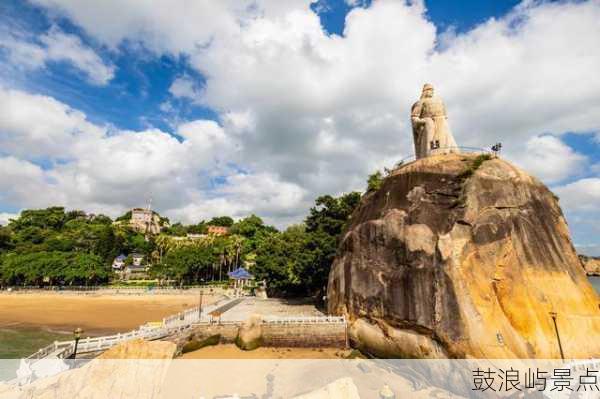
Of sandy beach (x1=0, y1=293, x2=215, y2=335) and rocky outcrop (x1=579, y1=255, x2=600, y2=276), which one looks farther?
rocky outcrop (x1=579, y1=255, x2=600, y2=276)

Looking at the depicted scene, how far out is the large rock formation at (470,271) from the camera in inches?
581

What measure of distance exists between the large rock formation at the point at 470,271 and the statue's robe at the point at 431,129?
350 centimetres

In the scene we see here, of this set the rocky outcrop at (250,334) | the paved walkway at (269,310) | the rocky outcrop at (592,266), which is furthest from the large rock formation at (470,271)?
the rocky outcrop at (592,266)

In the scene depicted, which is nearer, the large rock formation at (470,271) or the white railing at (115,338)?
the large rock formation at (470,271)

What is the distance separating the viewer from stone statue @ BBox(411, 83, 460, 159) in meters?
23.6

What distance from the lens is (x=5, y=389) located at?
1052cm

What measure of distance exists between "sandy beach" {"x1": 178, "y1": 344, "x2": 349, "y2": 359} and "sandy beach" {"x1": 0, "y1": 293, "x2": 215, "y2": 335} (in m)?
13.4

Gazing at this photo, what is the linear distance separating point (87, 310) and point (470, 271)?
44.6 metres

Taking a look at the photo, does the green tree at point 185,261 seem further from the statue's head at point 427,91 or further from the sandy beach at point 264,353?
the statue's head at point 427,91

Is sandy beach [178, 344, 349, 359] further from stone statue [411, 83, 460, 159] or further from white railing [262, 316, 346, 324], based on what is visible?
stone statue [411, 83, 460, 159]

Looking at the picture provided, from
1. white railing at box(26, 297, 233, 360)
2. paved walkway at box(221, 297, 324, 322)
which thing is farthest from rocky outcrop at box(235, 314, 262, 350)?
white railing at box(26, 297, 233, 360)

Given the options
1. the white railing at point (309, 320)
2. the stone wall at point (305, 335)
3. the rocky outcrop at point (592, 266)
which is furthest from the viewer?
the rocky outcrop at point (592, 266)

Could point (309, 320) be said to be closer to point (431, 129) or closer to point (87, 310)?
point (431, 129)

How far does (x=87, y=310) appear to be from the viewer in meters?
39.0
